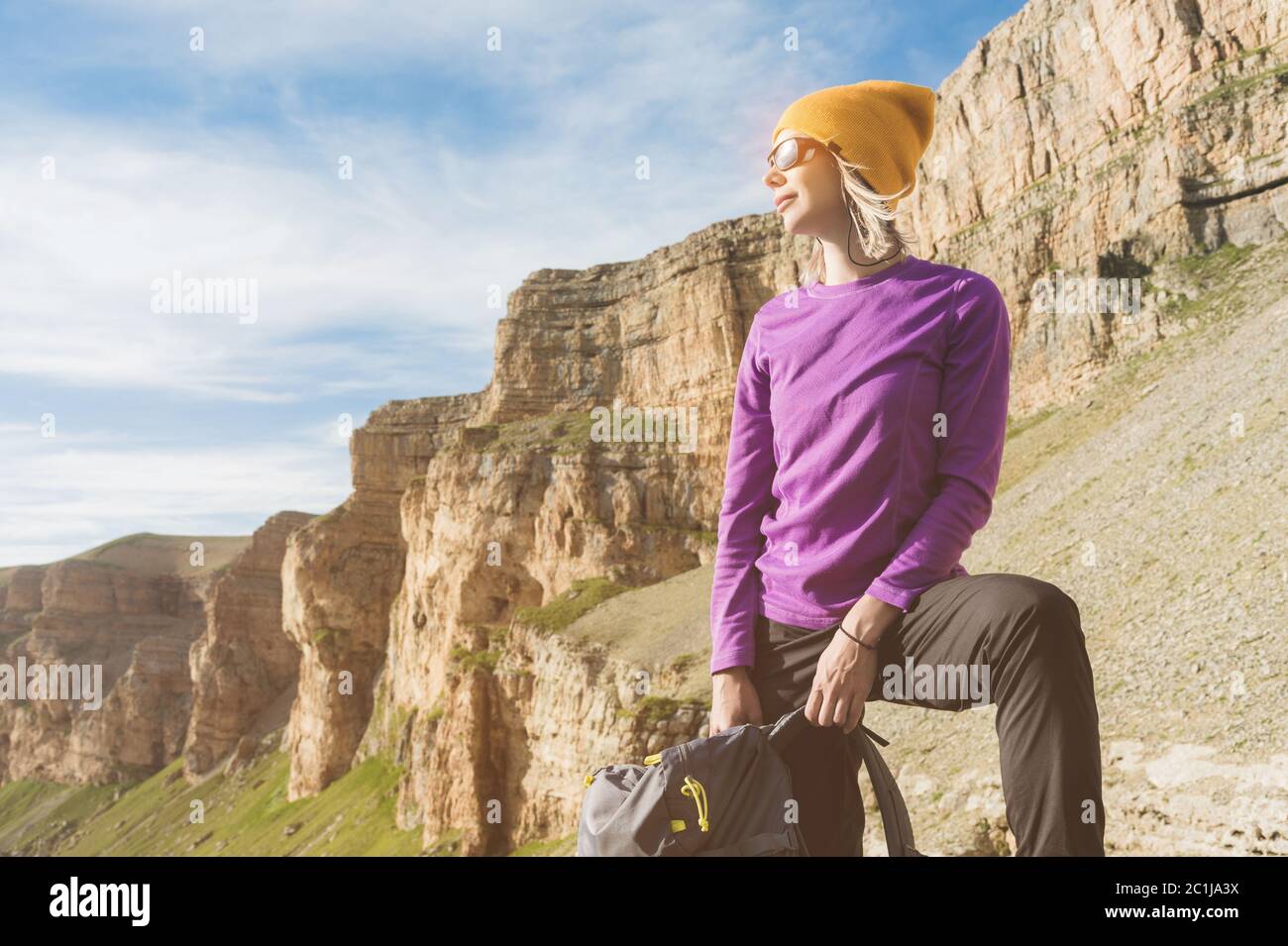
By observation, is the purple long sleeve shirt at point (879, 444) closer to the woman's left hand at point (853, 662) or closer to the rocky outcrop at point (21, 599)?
the woman's left hand at point (853, 662)

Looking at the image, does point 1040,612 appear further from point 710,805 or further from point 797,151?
point 797,151

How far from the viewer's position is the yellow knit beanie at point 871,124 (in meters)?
3.96

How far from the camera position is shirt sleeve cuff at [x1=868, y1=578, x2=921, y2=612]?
11.2 ft

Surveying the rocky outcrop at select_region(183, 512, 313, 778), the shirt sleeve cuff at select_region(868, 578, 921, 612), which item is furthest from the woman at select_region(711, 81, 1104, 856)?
the rocky outcrop at select_region(183, 512, 313, 778)

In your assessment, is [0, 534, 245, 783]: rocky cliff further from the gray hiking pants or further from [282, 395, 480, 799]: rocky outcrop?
the gray hiking pants

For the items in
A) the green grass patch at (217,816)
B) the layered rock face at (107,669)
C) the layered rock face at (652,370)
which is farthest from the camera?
the layered rock face at (107,669)

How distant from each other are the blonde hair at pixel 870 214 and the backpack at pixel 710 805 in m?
1.90

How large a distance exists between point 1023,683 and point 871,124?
7.55ft

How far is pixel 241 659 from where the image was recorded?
378 ft

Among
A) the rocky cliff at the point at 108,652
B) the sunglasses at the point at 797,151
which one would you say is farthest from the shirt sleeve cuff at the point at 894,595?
the rocky cliff at the point at 108,652

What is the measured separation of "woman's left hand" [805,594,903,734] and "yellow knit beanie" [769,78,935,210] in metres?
1.72

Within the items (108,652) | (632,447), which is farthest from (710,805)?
(108,652)
